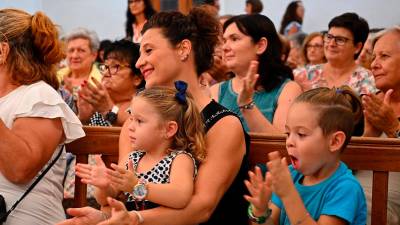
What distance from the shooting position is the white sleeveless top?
8.13ft

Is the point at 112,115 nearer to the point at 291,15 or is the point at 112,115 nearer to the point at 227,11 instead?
the point at 291,15

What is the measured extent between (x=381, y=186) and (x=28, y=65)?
1.29 metres

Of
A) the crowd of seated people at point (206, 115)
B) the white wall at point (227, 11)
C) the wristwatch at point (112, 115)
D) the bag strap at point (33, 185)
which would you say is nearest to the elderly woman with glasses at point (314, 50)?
the crowd of seated people at point (206, 115)

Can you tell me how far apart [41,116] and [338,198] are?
104cm

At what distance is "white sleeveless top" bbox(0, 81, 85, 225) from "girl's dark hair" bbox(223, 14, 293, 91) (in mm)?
1166

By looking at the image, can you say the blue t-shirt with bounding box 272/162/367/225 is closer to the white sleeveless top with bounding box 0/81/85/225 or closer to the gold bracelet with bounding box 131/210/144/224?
the gold bracelet with bounding box 131/210/144/224

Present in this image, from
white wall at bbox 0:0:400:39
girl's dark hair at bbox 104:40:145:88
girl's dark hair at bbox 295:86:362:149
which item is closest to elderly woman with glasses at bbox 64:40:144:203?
girl's dark hair at bbox 104:40:145:88

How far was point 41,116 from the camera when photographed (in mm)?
2473

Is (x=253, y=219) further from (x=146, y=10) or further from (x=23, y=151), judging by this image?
(x=146, y=10)

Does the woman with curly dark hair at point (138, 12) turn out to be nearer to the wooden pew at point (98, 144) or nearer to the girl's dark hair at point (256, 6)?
the girl's dark hair at point (256, 6)

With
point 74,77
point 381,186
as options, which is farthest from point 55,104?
point 74,77

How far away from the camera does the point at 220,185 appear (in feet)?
7.50

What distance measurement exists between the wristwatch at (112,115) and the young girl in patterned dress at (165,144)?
3.24 feet

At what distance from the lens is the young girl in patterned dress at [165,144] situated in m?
2.20
